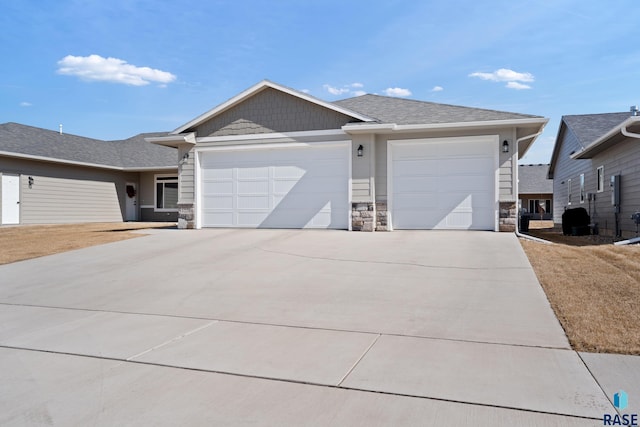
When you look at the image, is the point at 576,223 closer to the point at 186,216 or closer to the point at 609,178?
the point at 609,178

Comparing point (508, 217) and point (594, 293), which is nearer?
point (594, 293)

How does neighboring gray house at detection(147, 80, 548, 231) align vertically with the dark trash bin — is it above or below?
above

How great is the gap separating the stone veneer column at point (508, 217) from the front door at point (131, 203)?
1909 centimetres

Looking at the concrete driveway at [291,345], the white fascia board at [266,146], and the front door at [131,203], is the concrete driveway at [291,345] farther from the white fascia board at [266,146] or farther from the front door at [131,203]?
the front door at [131,203]

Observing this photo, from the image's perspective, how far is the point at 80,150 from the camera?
2250 cm

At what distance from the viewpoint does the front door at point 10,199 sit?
1855cm

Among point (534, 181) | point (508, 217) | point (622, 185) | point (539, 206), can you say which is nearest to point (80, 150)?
point (508, 217)

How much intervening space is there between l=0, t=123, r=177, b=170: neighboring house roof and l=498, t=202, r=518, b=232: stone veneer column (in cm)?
1596

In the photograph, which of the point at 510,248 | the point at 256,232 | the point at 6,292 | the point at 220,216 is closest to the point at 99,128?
the point at 220,216

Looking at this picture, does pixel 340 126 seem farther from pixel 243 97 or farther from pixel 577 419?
pixel 577 419

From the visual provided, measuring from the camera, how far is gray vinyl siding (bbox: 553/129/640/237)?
13170mm

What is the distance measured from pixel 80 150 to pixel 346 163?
50.9 feet

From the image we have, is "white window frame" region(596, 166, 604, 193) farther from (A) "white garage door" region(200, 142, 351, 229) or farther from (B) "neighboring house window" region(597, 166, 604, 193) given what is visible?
(A) "white garage door" region(200, 142, 351, 229)

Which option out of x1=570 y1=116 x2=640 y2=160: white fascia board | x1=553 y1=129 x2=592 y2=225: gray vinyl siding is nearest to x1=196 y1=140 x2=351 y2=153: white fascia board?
x1=570 y1=116 x2=640 y2=160: white fascia board
